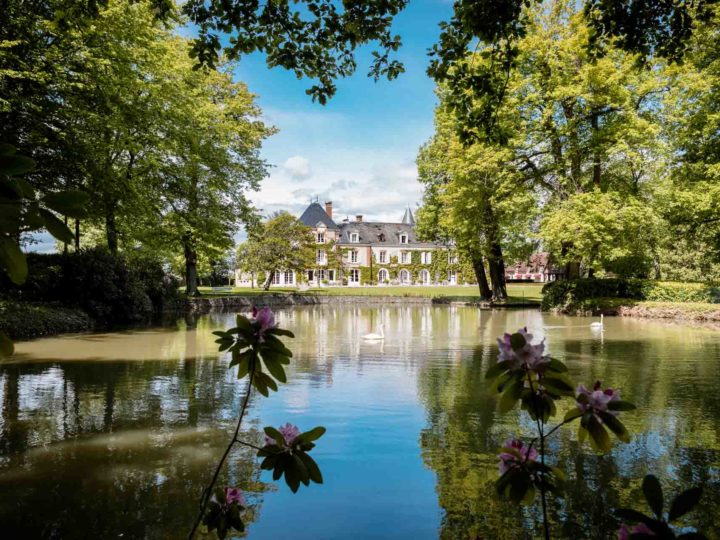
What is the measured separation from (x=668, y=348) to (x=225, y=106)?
28.3 metres

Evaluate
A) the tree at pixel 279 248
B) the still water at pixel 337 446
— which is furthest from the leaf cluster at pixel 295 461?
the tree at pixel 279 248

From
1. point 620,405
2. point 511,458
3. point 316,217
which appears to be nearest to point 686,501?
point 620,405

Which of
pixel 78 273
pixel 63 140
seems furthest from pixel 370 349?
pixel 78 273

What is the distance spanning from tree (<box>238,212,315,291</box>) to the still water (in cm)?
3244

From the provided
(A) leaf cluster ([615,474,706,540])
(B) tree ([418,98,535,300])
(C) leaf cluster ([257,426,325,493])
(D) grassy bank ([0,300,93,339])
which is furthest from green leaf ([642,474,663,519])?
(B) tree ([418,98,535,300])

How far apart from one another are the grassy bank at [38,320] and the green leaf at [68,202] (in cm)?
1487

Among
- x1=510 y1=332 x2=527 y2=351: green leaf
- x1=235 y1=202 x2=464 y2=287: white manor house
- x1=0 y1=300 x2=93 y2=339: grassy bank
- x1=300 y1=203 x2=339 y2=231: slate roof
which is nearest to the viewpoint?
x1=510 y1=332 x2=527 y2=351: green leaf

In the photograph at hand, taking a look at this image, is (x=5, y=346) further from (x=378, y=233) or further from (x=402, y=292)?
(x=378, y=233)

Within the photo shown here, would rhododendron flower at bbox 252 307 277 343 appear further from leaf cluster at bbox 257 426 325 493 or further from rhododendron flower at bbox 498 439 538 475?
rhododendron flower at bbox 498 439 538 475

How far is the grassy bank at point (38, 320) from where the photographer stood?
14.5 metres

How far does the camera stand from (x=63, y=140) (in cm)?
1473

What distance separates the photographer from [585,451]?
524 cm

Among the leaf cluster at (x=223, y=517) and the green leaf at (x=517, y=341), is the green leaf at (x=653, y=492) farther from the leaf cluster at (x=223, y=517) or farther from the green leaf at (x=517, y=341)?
the leaf cluster at (x=223, y=517)

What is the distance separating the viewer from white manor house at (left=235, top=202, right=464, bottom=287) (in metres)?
63.0
